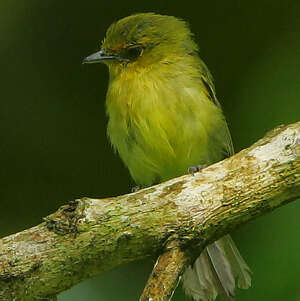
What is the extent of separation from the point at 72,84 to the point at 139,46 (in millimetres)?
806

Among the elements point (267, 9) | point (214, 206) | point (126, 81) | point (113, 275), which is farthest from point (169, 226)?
point (267, 9)

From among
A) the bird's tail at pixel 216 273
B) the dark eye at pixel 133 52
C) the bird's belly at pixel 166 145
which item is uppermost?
the dark eye at pixel 133 52

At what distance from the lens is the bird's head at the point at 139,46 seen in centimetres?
470

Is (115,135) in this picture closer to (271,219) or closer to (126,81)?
(126,81)

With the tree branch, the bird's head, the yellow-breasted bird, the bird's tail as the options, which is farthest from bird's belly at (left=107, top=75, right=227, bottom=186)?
the tree branch

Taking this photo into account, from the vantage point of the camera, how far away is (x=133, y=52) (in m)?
4.74

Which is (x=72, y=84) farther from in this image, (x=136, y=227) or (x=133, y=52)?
(x=136, y=227)

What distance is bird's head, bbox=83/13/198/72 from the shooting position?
4.70m

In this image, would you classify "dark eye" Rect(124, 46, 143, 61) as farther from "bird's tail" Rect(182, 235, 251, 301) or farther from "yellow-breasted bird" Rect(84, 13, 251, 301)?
"bird's tail" Rect(182, 235, 251, 301)

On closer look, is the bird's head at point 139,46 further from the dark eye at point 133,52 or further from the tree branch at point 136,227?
the tree branch at point 136,227

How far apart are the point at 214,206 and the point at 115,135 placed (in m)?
1.43

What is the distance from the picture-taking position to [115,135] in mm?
4629

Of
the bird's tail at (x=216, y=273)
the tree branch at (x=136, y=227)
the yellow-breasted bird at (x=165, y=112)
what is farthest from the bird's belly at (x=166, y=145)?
the tree branch at (x=136, y=227)

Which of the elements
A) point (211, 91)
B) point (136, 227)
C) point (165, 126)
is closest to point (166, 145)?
point (165, 126)
